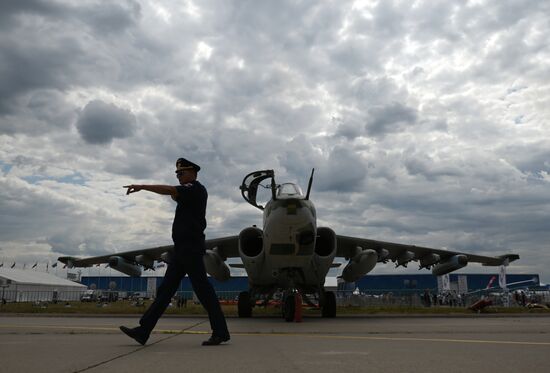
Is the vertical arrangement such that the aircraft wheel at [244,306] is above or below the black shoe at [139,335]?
below

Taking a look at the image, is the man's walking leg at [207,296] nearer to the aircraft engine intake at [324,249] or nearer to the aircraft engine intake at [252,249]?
the aircraft engine intake at [252,249]

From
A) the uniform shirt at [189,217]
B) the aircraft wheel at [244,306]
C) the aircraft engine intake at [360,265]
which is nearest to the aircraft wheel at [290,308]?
the aircraft wheel at [244,306]

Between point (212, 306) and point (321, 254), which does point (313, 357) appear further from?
point (321, 254)

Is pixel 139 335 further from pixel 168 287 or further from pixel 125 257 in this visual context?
pixel 125 257

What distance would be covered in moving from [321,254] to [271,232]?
2.35 metres

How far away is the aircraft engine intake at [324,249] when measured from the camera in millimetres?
12727

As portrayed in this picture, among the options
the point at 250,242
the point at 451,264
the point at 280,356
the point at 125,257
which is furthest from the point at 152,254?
the point at 280,356

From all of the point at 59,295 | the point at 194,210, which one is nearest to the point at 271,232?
the point at 194,210

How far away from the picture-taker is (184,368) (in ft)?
10.8

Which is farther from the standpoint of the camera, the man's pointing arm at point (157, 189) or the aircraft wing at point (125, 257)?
the aircraft wing at point (125, 257)

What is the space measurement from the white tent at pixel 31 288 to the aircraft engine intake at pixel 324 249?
41.4 metres

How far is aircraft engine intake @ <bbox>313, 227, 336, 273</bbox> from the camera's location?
12.7m

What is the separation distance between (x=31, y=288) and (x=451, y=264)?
177ft

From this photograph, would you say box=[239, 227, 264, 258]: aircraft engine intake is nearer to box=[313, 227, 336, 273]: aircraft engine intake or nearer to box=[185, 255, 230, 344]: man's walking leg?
box=[313, 227, 336, 273]: aircraft engine intake
